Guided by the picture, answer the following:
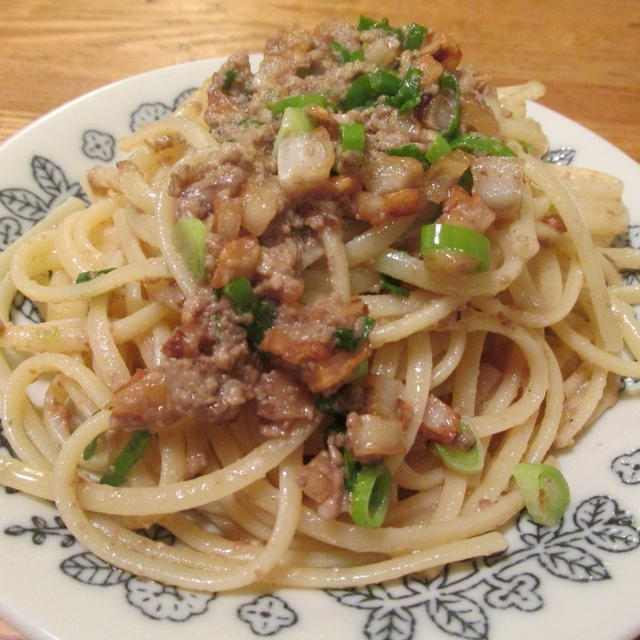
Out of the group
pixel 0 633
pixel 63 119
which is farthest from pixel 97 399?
pixel 63 119

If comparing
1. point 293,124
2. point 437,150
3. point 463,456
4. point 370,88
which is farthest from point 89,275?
point 463,456

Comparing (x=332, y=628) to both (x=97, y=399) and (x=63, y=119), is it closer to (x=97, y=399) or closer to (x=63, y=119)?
(x=97, y=399)

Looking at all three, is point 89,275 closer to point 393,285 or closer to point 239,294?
point 239,294

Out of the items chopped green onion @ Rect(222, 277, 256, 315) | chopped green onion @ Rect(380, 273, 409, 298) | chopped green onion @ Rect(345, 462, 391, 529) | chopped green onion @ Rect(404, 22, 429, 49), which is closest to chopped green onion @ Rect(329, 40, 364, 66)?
chopped green onion @ Rect(404, 22, 429, 49)

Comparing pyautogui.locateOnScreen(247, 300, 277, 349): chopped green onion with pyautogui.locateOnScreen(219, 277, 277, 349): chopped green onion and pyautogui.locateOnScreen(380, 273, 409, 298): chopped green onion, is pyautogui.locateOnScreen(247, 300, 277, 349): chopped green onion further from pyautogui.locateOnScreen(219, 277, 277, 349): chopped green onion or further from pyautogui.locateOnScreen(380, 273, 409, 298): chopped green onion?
pyautogui.locateOnScreen(380, 273, 409, 298): chopped green onion

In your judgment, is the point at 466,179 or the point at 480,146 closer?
the point at 466,179
